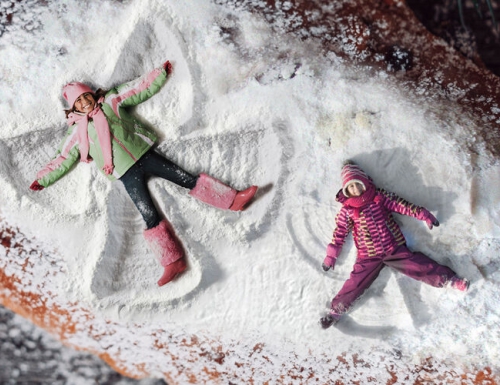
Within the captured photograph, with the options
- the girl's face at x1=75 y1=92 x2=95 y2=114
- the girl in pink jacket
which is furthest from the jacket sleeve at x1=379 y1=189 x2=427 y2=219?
the girl's face at x1=75 y1=92 x2=95 y2=114

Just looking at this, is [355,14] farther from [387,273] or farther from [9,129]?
[9,129]

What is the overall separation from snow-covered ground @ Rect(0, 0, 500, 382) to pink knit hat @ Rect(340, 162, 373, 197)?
0.23ft

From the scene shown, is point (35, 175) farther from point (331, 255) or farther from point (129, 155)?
point (331, 255)

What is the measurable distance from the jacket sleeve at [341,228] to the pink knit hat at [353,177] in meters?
0.07

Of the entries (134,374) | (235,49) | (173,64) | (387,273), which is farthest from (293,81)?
(134,374)

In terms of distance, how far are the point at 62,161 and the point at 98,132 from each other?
141mm

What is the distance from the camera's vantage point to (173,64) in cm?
142

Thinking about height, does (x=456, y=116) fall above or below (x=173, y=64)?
below

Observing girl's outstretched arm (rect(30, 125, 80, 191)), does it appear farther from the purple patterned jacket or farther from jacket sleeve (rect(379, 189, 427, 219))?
jacket sleeve (rect(379, 189, 427, 219))

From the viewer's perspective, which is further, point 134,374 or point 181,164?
point 134,374

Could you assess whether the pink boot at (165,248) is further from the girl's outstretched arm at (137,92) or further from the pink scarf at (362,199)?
the pink scarf at (362,199)

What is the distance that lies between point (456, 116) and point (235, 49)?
2.12 feet

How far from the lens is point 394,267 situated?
1.37 metres

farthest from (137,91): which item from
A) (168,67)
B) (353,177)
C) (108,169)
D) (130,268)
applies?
(353,177)
